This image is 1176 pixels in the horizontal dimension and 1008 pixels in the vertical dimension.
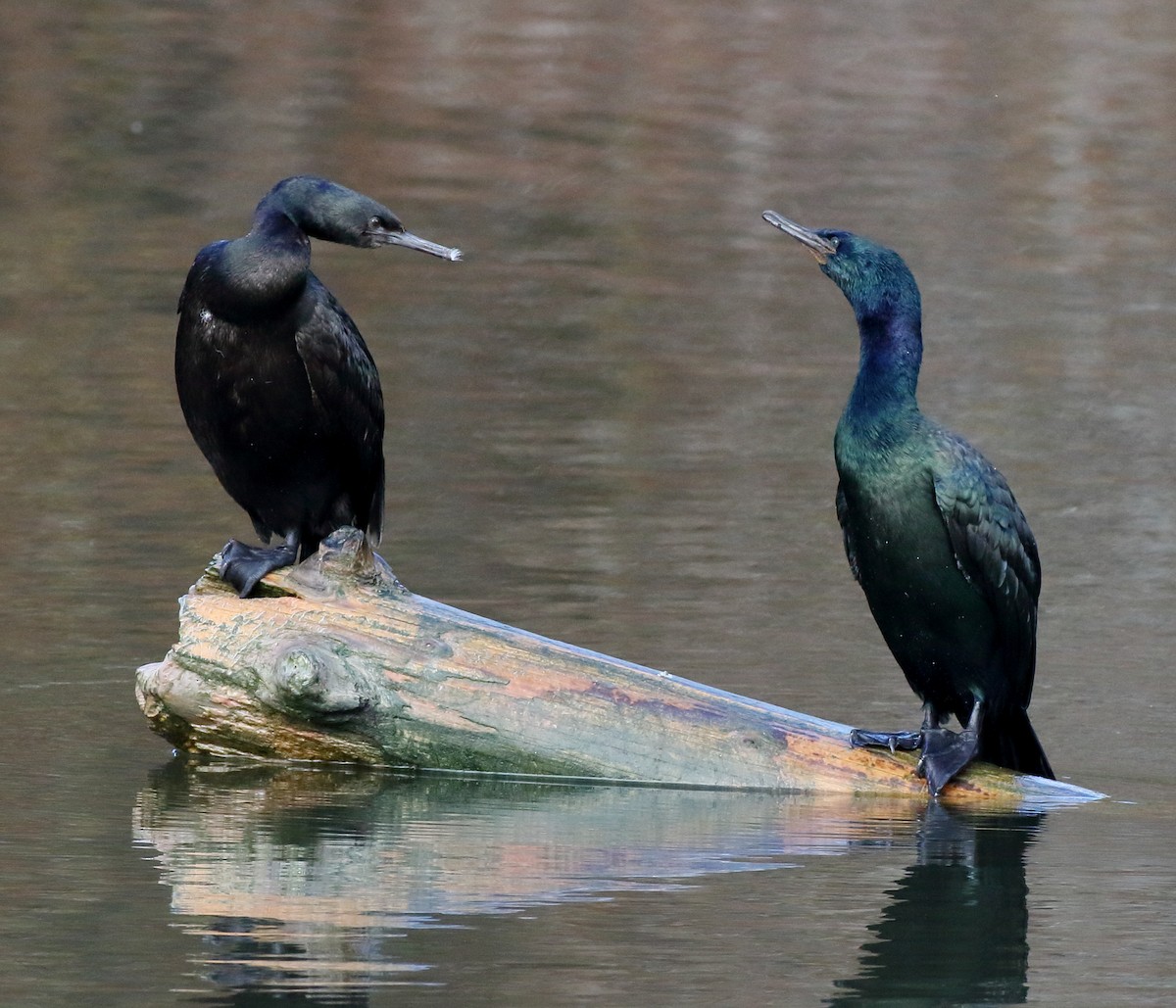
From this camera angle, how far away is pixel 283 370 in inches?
260

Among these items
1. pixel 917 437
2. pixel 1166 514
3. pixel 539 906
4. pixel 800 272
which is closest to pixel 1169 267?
pixel 800 272

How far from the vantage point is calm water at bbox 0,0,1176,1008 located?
5305 mm

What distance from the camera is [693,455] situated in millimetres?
10852

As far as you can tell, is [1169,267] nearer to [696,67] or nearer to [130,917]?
[696,67]

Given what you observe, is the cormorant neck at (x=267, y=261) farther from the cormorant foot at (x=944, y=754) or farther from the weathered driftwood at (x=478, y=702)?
the cormorant foot at (x=944, y=754)

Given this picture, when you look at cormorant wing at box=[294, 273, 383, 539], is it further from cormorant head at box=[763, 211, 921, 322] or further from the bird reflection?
the bird reflection

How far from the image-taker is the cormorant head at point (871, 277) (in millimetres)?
6430

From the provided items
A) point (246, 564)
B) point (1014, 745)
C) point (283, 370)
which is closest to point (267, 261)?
point (283, 370)

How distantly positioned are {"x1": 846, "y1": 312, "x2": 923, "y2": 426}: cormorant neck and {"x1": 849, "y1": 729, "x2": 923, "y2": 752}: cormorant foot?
0.81m

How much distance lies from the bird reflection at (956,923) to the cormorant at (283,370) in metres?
1.88

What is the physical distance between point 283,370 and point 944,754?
2.00 meters

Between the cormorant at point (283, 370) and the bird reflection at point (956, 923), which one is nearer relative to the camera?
the bird reflection at point (956, 923)

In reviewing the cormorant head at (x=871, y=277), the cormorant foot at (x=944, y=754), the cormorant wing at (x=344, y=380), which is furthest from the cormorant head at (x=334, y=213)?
the cormorant foot at (x=944, y=754)

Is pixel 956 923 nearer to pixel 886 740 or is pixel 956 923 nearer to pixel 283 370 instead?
pixel 886 740
